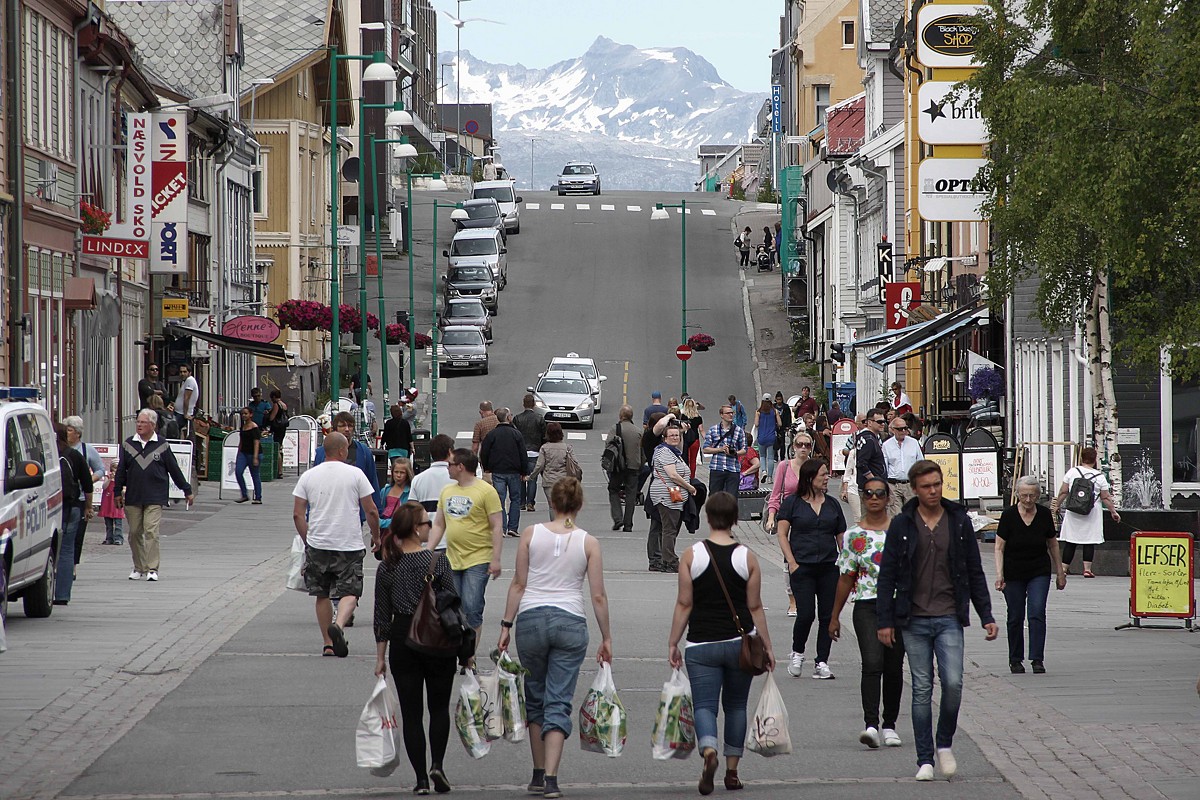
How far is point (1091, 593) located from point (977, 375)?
1293 centimetres

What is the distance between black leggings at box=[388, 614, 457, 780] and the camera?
9.24 m

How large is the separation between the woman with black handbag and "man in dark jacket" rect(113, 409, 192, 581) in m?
9.97

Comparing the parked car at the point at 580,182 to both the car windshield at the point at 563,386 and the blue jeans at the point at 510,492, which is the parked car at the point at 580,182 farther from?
the blue jeans at the point at 510,492

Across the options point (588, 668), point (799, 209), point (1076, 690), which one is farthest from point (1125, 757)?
point (799, 209)

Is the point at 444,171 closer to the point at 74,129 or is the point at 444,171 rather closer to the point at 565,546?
the point at 74,129

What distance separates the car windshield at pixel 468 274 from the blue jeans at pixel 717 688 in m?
63.3

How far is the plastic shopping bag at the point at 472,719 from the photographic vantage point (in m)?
9.02

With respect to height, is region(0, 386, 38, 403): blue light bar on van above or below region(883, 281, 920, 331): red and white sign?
below

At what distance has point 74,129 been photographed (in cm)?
3125

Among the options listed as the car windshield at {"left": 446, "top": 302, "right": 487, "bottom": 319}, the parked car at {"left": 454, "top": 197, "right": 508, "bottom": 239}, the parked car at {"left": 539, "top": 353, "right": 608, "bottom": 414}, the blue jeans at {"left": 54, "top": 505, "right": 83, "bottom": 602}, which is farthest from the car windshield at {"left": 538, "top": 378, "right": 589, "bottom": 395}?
the blue jeans at {"left": 54, "top": 505, "right": 83, "bottom": 602}

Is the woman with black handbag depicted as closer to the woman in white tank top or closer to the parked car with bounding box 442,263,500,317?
the woman in white tank top

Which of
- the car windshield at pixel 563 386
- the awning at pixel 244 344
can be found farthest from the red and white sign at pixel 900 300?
the awning at pixel 244 344

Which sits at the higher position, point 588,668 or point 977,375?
point 977,375

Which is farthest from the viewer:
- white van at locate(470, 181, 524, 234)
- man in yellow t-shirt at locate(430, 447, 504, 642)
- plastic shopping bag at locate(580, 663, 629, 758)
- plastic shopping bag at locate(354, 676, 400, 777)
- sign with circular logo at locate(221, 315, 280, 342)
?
white van at locate(470, 181, 524, 234)
